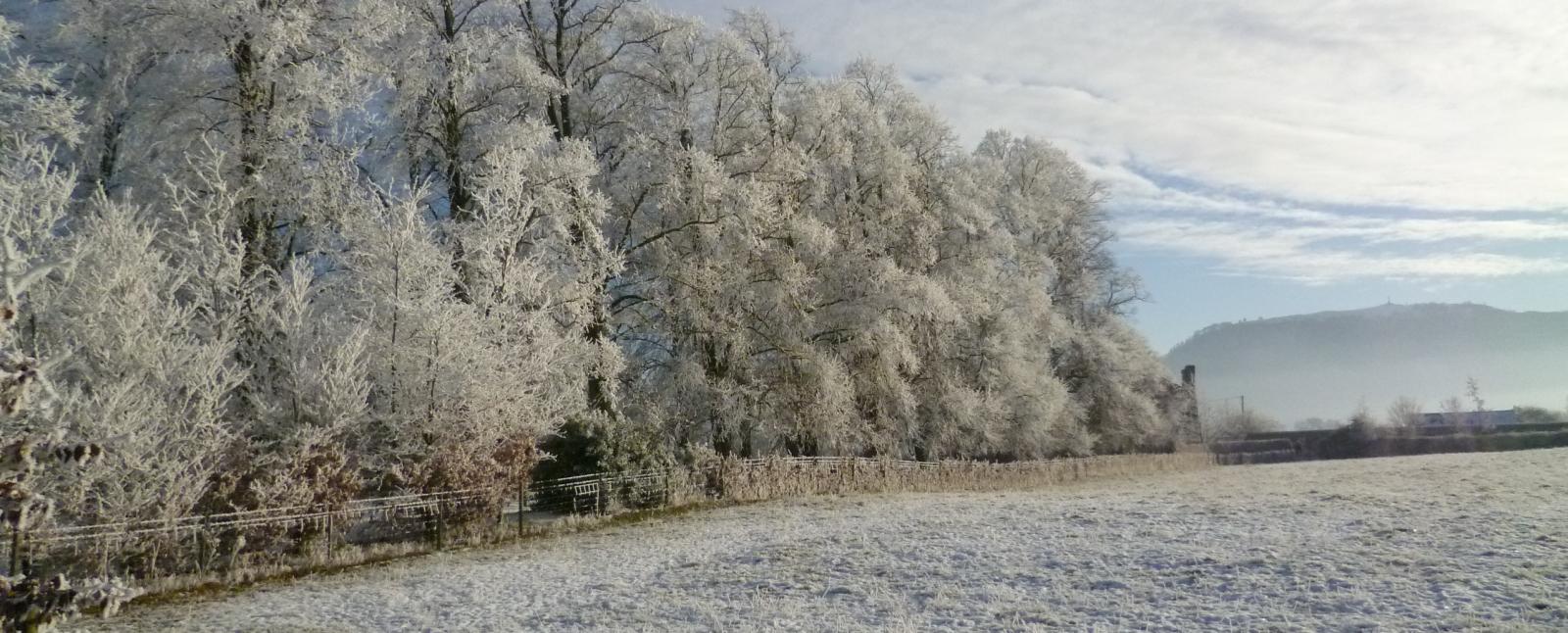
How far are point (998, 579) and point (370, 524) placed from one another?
9.92 m

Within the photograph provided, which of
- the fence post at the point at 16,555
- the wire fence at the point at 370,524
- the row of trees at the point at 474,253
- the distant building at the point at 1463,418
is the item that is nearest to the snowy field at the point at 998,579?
the wire fence at the point at 370,524

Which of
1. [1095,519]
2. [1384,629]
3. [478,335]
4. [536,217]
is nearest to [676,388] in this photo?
[536,217]

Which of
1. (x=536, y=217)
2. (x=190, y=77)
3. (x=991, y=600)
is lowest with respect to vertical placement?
(x=991, y=600)

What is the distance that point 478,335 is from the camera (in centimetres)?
1781

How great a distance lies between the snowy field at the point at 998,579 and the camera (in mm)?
9539

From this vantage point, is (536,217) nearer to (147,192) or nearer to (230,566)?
(147,192)

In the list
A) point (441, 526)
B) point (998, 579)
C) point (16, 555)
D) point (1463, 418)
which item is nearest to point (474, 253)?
point (441, 526)

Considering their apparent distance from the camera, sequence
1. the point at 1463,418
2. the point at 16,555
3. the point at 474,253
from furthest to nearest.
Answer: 1. the point at 1463,418
2. the point at 474,253
3. the point at 16,555

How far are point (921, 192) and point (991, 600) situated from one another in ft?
82.0

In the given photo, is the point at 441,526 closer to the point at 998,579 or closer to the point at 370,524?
the point at 370,524

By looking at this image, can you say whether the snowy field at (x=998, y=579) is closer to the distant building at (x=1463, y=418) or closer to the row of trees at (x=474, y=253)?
the row of trees at (x=474, y=253)

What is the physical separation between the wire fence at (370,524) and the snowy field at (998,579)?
1023 millimetres

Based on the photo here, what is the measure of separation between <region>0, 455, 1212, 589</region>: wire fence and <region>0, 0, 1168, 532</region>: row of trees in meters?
0.36

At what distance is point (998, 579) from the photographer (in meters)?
11.6
